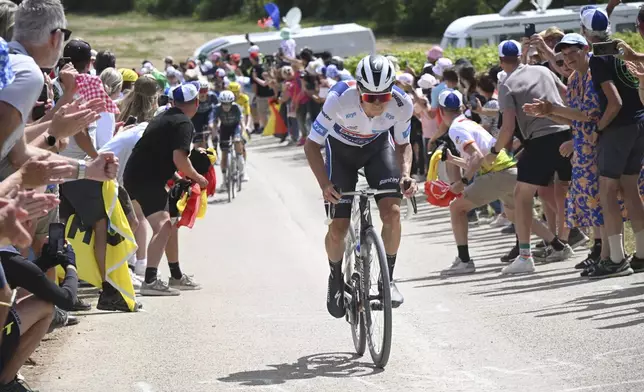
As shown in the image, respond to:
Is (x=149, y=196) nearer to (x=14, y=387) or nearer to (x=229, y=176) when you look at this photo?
(x=14, y=387)

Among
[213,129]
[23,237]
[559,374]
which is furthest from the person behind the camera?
[213,129]

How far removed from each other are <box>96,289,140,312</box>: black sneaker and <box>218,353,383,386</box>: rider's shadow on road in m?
2.59

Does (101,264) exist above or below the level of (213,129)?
above

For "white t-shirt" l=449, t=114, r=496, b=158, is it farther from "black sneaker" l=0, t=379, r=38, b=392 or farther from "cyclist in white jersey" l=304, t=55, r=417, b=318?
"black sneaker" l=0, t=379, r=38, b=392

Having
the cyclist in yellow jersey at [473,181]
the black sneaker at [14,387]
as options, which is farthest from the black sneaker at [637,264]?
the black sneaker at [14,387]

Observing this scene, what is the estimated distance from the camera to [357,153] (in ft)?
30.4

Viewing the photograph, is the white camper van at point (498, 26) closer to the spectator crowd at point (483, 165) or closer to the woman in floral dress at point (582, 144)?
the spectator crowd at point (483, 165)

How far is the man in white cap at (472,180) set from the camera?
12445mm

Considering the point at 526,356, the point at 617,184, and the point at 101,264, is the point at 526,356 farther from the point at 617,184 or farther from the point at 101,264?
the point at 101,264

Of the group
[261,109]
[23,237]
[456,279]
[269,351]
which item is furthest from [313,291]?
[261,109]

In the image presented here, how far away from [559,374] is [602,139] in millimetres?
3967

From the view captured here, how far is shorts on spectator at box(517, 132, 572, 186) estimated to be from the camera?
39.8 feet

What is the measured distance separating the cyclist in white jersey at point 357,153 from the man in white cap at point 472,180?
3165mm

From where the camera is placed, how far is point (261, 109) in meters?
36.4
